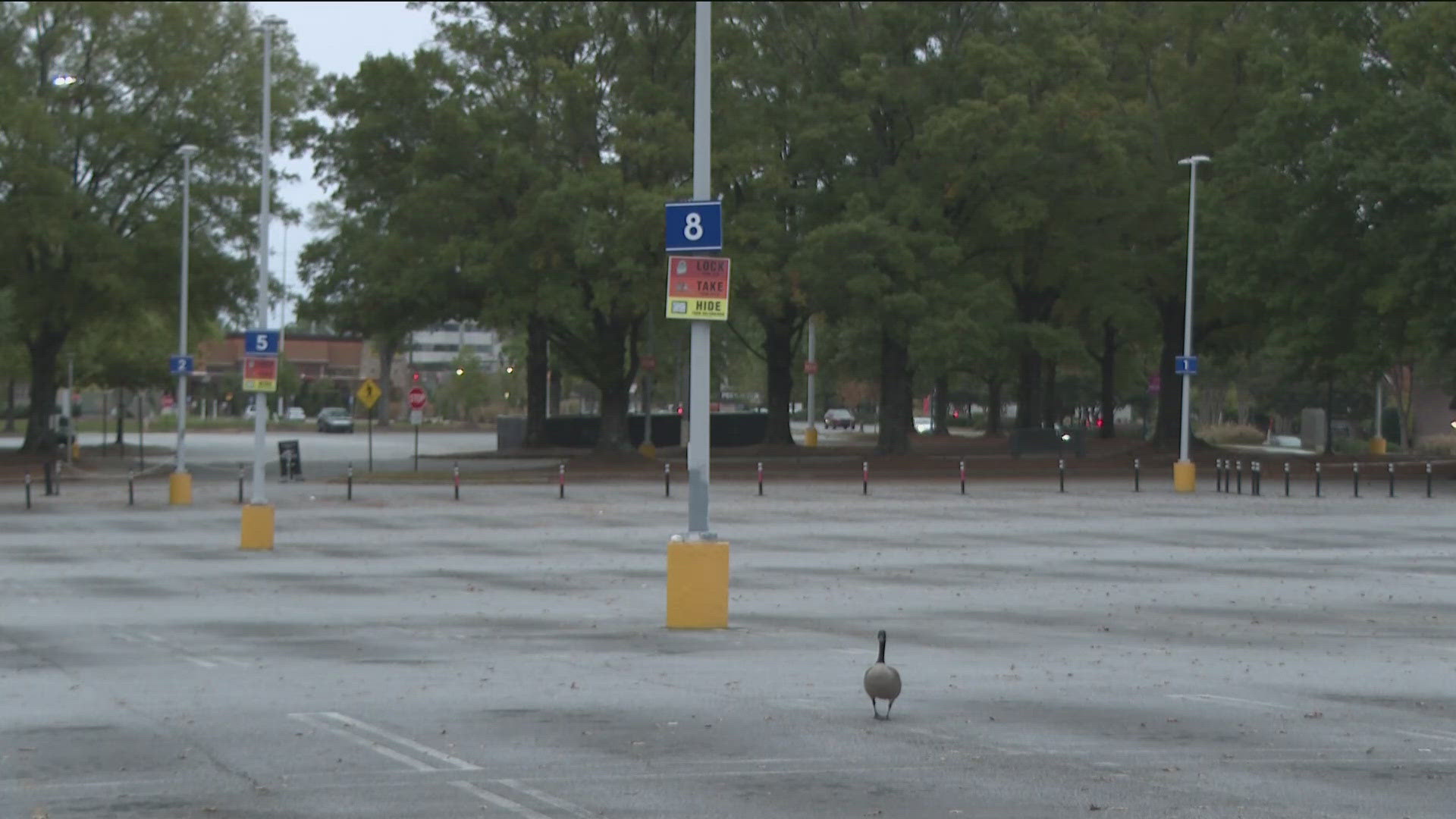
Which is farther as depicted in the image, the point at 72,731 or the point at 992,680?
the point at 992,680

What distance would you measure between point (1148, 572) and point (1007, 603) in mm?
4517

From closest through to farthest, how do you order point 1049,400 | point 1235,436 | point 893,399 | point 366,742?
point 366,742 < point 893,399 < point 1049,400 < point 1235,436

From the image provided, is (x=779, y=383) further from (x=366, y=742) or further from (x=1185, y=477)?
(x=366, y=742)

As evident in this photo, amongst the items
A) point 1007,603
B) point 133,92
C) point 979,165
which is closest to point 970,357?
point 979,165

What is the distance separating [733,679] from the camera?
13.4 m

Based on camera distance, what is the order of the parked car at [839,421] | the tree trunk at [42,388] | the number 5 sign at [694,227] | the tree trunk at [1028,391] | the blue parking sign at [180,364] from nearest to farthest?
the number 5 sign at [694,227]
the blue parking sign at [180,364]
the tree trunk at [42,388]
the tree trunk at [1028,391]
the parked car at [839,421]

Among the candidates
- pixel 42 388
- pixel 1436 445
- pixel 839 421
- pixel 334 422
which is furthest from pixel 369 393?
pixel 839 421

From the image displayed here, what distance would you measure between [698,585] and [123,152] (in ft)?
136

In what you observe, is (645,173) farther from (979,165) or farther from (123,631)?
(123,631)

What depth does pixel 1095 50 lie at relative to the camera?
Answer: 54.4 metres

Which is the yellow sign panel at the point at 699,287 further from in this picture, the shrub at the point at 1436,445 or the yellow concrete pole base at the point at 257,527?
the shrub at the point at 1436,445

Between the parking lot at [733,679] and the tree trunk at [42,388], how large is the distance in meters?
28.8

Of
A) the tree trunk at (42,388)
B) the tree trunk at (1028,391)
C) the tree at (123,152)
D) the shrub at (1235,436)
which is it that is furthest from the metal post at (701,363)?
the shrub at (1235,436)

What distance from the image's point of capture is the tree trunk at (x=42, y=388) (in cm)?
5503
